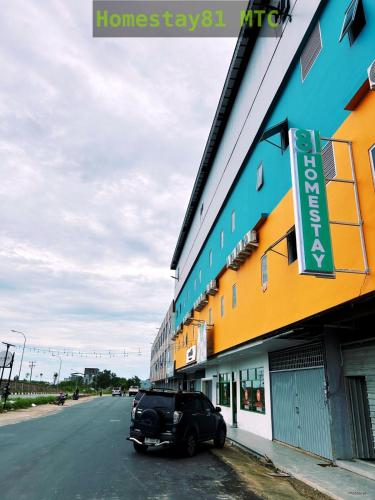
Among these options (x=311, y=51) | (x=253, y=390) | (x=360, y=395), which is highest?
(x=311, y=51)

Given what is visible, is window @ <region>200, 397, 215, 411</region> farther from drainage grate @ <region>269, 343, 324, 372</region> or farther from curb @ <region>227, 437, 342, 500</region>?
drainage grate @ <region>269, 343, 324, 372</region>

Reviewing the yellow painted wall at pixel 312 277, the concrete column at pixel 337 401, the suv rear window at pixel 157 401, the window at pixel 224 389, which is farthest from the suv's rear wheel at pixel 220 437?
the window at pixel 224 389

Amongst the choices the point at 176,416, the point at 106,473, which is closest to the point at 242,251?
the point at 176,416

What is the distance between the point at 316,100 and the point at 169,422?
10.2 metres

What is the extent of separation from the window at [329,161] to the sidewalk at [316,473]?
6780mm

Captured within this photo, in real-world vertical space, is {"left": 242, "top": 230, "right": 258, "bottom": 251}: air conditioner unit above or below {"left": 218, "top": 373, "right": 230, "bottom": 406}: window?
above

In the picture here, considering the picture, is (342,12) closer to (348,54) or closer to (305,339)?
(348,54)

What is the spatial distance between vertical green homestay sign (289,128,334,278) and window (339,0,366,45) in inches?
102

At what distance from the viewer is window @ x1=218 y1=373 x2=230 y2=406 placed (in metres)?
23.3

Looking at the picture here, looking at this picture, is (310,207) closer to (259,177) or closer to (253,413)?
(259,177)

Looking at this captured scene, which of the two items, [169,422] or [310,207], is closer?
[310,207]

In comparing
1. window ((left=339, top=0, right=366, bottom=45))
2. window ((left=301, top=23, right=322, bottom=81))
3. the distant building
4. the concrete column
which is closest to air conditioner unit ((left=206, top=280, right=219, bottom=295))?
the concrete column

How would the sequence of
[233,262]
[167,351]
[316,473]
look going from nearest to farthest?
1. [316,473]
2. [233,262]
3. [167,351]

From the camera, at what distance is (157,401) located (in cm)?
1241
